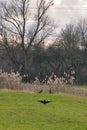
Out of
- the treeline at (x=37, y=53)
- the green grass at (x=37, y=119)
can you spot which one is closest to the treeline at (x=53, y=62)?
the treeline at (x=37, y=53)

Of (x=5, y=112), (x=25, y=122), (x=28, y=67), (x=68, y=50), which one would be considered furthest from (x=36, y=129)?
(x=68, y=50)

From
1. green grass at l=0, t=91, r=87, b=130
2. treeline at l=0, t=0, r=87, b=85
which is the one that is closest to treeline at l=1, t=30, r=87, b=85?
treeline at l=0, t=0, r=87, b=85

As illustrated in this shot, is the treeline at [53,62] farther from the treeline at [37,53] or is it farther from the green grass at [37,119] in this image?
the green grass at [37,119]

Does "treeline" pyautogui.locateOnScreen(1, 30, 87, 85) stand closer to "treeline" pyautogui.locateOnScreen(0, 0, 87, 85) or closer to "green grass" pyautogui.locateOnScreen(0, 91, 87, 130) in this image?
"treeline" pyautogui.locateOnScreen(0, 0, 87, 85)

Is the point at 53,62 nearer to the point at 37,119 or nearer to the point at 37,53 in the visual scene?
the point at 37,53

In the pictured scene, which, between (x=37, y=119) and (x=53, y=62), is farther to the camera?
(x=53, y=62)

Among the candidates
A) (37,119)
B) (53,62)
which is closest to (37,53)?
(53,62)

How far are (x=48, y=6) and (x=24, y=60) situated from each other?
8663mm

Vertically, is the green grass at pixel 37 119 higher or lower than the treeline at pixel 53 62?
lower

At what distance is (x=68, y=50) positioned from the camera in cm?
7369

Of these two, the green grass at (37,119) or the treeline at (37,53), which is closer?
the green grass at (37,119)

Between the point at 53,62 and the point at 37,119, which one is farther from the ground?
the point at 53,62

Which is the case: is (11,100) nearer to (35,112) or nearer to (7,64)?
(35,112)

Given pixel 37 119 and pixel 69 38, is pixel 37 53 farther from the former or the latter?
pixel 37 119
